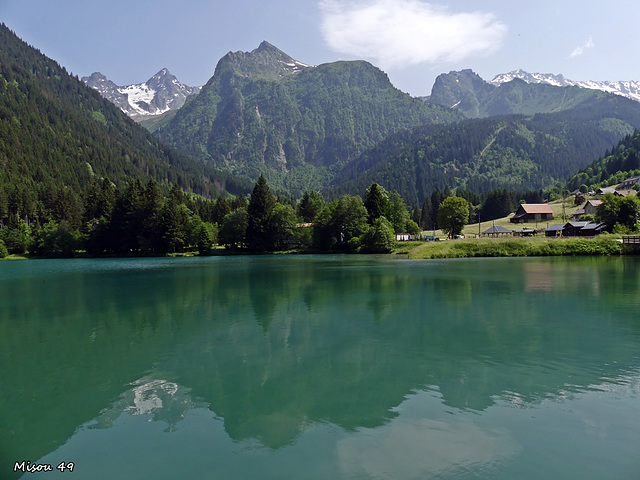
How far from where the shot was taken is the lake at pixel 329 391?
11008 millimetres

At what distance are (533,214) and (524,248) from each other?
302 feet

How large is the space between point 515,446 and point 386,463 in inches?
142

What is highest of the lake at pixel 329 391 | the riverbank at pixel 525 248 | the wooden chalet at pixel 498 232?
the wooden chalet at pixel 498 232

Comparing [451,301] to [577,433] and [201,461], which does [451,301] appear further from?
[201,461]

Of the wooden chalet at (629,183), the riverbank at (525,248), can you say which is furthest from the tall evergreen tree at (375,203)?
the wooden chalet at (629,183)

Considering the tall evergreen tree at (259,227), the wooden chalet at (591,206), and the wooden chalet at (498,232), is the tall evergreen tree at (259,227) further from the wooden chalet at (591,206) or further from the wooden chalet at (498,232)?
the wooden chalet at (591,206)

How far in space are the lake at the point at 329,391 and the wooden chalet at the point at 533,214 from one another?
149569 mm

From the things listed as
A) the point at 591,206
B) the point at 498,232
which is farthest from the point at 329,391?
the point at 591,206

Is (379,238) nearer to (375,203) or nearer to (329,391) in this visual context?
(375,203)

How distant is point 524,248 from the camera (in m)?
88.7

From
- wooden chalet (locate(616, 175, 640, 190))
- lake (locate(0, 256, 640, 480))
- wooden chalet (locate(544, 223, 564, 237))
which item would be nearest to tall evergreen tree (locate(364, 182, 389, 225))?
wooden chalet (locate(544, 223, 564, 237))

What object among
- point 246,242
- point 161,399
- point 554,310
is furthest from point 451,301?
point 246,242

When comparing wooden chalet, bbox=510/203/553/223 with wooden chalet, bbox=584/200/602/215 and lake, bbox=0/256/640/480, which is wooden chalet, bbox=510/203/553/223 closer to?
wooden chalet, bbox=584/200/602/215

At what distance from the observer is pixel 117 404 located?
15.1 metres
